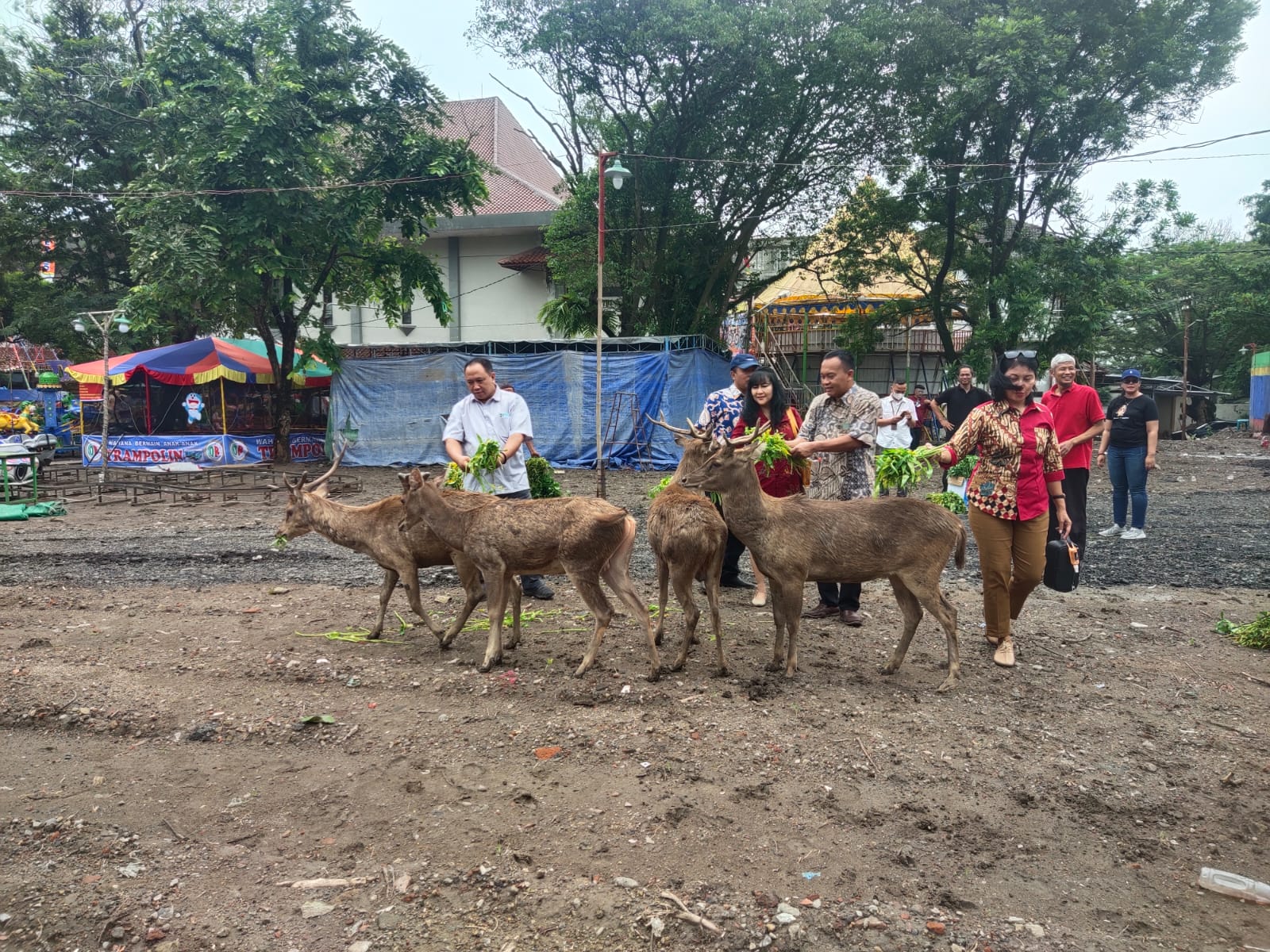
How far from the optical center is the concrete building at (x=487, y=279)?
2744 centimetres

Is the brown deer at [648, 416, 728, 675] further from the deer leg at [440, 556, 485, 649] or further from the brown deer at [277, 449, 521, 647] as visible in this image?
the deer leg at [440, 556, 485, 649]

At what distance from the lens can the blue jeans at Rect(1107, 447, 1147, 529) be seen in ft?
32.4

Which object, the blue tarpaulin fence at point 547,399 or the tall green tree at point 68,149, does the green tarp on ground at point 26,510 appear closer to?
the blue tarpaulin fence at point 547,399

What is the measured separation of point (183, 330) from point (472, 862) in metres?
27.0

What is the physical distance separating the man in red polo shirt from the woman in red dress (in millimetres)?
2385

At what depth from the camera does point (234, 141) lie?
17.3 metres

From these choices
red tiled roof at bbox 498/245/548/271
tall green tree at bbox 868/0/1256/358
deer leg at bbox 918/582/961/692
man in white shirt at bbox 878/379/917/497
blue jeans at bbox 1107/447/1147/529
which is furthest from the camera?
red tiled roof at bbox 498/245/548/271

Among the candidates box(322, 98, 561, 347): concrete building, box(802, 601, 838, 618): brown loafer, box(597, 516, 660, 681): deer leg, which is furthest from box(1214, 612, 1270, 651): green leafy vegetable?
box(322, 98, 561, 347): concrete building

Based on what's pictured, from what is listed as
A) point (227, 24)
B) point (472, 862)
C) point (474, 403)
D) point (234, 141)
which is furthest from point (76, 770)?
point (227, 24)

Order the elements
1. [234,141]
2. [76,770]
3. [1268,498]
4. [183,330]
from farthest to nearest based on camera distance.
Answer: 1. [183,330]
2. [234,141]
3. [1268,498]
4. [76,770]

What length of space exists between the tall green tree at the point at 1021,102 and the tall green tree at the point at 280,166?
12063 mm

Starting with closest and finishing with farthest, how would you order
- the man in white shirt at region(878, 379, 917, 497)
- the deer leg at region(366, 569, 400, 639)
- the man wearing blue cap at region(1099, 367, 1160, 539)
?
the deer leg at region(366, 569, 400, 639)
the man wearing blue cap at region(1099, 367, 1160, 539)
the man in white shirt at region(878, 379, 917, 497)

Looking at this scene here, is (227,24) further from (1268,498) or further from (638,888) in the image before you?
(1268,498)

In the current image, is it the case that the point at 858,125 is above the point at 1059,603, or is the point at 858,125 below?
above
